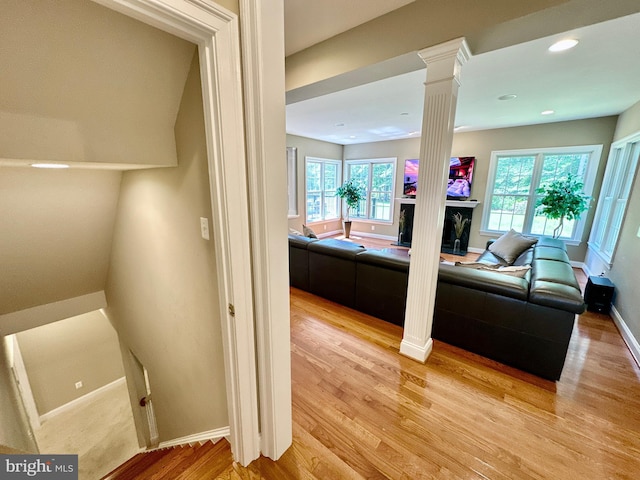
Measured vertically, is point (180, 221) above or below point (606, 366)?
above

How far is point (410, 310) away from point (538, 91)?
3.16 meters

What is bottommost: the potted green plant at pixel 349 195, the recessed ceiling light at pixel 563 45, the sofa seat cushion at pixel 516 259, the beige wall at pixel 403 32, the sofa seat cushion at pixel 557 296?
the sofa seat cushion at pixel 516 259

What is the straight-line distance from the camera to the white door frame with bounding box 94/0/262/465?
2.65 ft

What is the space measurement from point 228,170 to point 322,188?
6.38 metres

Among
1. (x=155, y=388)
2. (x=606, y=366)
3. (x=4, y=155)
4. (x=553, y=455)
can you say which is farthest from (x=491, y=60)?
(x=155, y=388)

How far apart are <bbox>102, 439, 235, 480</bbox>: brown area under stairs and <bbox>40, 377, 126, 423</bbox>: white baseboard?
4172mm

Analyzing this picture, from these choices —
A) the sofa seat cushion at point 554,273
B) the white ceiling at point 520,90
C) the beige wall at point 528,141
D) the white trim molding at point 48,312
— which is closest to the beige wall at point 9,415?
the white trim molding at point 48,312

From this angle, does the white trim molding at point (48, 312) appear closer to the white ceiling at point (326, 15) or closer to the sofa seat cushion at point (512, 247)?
the white ceiling at point (326, 15)

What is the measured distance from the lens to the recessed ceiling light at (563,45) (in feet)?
6.51

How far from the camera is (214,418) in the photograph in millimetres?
1573

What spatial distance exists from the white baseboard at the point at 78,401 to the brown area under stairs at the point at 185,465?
4.17 metres

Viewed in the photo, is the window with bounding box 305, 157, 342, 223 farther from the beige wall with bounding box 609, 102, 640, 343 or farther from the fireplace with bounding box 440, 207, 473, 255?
the beige wall with bounding box 609, 102, 640, 343

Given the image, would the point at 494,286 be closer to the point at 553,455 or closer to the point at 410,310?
the point at 410,310

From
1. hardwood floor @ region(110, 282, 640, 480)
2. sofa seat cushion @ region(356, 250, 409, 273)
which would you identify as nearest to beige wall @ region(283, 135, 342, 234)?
sofa seat cushion @ region(356, 250, 409, 273)
